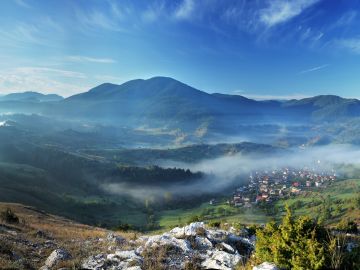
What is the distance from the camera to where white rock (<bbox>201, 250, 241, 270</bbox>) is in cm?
1737

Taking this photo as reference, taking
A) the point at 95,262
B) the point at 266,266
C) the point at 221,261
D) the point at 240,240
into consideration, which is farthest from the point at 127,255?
the point at 266,266

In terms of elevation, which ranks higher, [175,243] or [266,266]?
[266,266]

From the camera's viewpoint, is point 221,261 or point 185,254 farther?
point 185,254

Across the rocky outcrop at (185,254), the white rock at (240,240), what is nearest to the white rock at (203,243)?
the rocky outcrop at (185,254)

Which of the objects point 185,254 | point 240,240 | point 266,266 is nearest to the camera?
point 266,266

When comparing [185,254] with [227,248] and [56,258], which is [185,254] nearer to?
[227,248]

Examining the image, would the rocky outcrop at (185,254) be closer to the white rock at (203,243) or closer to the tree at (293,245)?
the white rock at (203,243)

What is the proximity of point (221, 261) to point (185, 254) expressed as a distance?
2.70 m

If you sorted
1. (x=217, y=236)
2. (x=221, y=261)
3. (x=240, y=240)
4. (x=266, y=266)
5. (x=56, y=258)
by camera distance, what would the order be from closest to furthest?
(x=266, y=266) → (x=221, y=261) → (x=56, y=258) → (x=240, y=240) → (x=217, y=236)

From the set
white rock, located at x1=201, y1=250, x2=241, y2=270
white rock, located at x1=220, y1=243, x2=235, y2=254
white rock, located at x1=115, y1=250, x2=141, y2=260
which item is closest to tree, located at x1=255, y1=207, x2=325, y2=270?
white rock, located at x1=201, y1=250, x2=241, y2=270

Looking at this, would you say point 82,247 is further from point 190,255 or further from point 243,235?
point 243,235

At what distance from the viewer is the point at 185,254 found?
1992 centimetres

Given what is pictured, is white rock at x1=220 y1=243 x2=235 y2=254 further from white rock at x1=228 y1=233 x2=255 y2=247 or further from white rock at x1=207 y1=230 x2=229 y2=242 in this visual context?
white rock at x1=228 y1=233 x2=255 y2=247

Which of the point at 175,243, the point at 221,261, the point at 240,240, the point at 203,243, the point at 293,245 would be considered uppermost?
the point at 293,245
